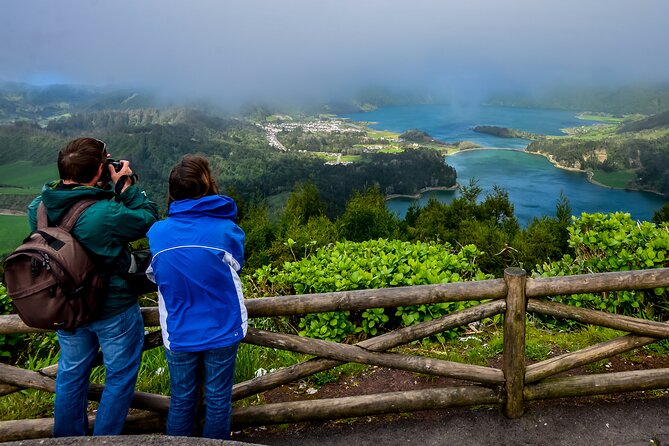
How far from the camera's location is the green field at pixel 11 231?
2909 inches

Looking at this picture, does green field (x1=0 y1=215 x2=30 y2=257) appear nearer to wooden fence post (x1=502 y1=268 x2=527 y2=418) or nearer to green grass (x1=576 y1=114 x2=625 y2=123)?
wooden fence post (x1=502 y1=268 x2=527 y2=418)

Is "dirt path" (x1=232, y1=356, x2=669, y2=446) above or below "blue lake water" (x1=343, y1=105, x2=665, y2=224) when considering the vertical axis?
above

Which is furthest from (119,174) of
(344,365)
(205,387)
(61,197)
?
(344,365)

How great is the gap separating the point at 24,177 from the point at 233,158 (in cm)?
4908

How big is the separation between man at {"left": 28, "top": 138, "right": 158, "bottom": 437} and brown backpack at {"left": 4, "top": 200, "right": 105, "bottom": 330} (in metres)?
0.07

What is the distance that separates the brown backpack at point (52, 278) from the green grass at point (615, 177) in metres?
106

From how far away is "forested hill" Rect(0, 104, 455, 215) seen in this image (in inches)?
3652

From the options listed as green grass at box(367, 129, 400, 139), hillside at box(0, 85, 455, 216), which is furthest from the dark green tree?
green grass at box(367, 129, 400, 139)

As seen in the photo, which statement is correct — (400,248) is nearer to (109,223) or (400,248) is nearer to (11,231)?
(109,223)

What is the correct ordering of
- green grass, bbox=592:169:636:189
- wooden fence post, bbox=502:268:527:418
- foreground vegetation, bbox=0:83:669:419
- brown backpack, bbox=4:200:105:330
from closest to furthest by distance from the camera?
brown backpack, bbox=4:200:105:330 < wooden fence post, bbox=502:268:527:418 < foreground vegetation, bbox=0:83:669:419 < green grass, bbox=592:169:636:189

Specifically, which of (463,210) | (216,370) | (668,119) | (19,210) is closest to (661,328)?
(216,370)

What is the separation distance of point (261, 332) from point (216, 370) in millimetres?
458

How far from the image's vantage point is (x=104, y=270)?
2600 mm

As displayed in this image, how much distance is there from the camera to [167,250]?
2.55 metres
